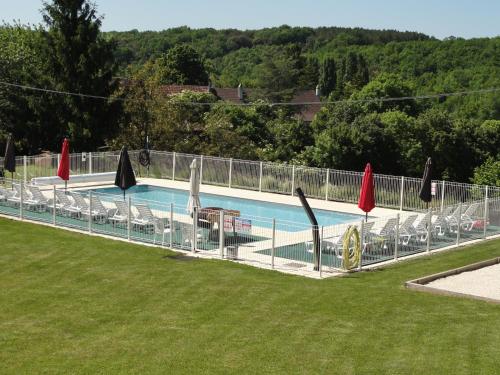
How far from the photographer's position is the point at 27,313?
12.3 m

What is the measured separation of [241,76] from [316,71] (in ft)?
58.3

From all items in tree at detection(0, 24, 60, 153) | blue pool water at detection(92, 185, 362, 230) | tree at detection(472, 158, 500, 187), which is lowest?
blue pool water at detection(92, 185, 362, 230)

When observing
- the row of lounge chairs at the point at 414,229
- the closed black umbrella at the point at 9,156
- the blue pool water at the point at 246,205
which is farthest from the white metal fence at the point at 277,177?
the closed black umbrella at the point at 9,156

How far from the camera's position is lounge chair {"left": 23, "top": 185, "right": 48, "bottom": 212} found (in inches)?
876

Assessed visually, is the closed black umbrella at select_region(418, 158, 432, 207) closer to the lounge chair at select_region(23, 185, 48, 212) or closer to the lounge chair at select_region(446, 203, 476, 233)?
the lounge chair at select_region(446, 203, 476, 233)

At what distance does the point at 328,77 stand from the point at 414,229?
10804cm

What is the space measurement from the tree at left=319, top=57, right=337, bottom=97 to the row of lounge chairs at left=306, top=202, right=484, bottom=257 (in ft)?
346

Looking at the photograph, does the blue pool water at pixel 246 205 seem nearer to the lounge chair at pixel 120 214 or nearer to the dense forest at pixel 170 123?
the lounge chair at pixel 120 214

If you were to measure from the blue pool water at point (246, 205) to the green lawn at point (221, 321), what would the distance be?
8.46 metres

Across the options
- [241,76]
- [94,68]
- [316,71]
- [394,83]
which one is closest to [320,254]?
[94,68]

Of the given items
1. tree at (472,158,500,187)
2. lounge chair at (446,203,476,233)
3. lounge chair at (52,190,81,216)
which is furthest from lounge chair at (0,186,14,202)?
tree at (472,158,500,187)

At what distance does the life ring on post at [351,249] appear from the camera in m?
16.4

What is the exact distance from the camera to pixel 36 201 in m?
22.3

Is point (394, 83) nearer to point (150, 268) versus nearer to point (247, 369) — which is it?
point (150, 268)
